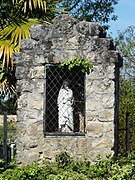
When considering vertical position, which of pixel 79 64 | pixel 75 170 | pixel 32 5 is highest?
pixel 32 5

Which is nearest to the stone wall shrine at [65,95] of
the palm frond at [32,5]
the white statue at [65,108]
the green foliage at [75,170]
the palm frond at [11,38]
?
the white statue at [65,108]

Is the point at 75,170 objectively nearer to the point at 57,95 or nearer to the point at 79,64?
the point at 57,95

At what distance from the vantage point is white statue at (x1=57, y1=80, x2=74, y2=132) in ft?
26.7

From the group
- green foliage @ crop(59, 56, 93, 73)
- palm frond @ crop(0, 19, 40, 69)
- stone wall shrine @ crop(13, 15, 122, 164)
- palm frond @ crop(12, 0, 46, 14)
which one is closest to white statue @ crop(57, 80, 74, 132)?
stone wall shrine @ crop(13, 15, 122, 164)

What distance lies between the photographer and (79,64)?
26.2 ft

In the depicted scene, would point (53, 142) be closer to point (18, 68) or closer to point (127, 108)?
point (18, 68)

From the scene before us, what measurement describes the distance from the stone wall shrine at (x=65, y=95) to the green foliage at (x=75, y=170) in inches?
6.7

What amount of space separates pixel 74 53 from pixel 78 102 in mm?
813

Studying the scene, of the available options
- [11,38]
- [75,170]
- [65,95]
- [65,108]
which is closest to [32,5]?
[11,38]

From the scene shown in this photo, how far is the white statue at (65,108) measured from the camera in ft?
26.7

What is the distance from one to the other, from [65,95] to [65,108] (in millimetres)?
202

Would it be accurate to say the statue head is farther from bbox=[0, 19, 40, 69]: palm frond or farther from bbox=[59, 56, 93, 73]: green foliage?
bbox=[0, 19, 40, 69]: palm frond

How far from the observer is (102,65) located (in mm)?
7941

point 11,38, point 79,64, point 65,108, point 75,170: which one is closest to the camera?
point 75,170
